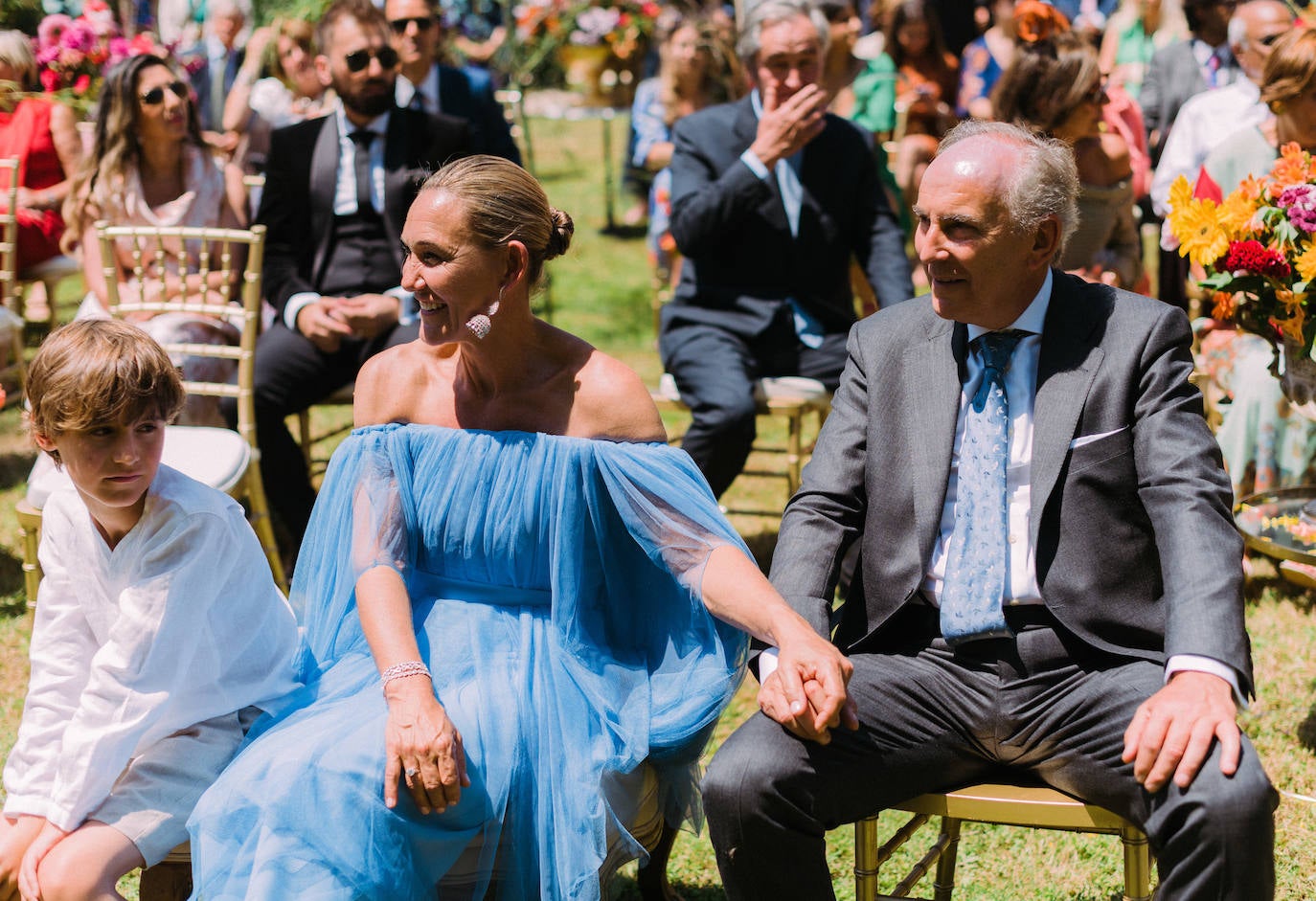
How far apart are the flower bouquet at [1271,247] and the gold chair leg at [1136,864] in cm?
152

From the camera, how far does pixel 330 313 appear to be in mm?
4891

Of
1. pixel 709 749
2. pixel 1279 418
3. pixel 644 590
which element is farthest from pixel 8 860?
pixel 1279 418

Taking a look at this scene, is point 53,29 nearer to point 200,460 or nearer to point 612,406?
point 200,460

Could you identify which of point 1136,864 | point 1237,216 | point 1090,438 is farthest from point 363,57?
point 1136,864

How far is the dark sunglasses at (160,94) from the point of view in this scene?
5098 millimetres

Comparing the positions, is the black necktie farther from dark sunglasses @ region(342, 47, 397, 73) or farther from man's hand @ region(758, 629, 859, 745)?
man's hand @ region(758, 629, 859, 745)

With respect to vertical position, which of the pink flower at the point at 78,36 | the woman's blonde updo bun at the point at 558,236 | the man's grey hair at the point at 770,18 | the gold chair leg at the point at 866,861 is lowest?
the gold chair leg at the point at 866,861

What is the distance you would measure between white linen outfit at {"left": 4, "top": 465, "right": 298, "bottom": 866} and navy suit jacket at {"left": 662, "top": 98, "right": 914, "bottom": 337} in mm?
2548

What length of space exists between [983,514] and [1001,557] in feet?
0.29

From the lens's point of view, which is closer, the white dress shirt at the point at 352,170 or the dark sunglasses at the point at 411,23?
the white dress shirt at the point at 352,170

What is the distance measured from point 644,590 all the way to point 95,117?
3621 mm

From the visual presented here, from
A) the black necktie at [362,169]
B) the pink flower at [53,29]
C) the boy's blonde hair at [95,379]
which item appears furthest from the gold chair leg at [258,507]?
the pink flower at [53,29]

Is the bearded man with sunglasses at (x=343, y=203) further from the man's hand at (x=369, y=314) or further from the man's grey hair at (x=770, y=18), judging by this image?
the man's grey hair at (x=770, y=18)

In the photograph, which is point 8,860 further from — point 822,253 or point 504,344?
point 822,253
